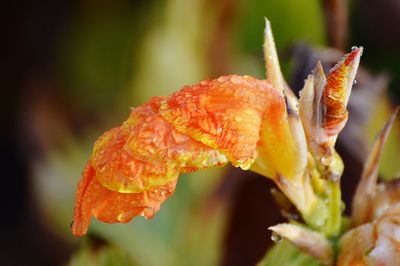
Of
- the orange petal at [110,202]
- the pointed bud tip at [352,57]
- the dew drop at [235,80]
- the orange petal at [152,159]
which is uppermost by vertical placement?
the pointed bud tip at [352,57]

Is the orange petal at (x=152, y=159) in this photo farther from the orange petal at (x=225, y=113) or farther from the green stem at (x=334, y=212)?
the green stem at (x=334, y=212)

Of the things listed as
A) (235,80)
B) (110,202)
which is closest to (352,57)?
(235,80)

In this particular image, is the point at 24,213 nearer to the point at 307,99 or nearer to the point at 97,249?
the point at 97,249

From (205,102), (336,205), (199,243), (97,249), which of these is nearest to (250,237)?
(199,243)

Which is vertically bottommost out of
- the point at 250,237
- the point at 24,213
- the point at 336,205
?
the point at 24,213

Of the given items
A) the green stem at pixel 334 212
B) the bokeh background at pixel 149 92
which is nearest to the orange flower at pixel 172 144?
the green stem at pixel 334 212
